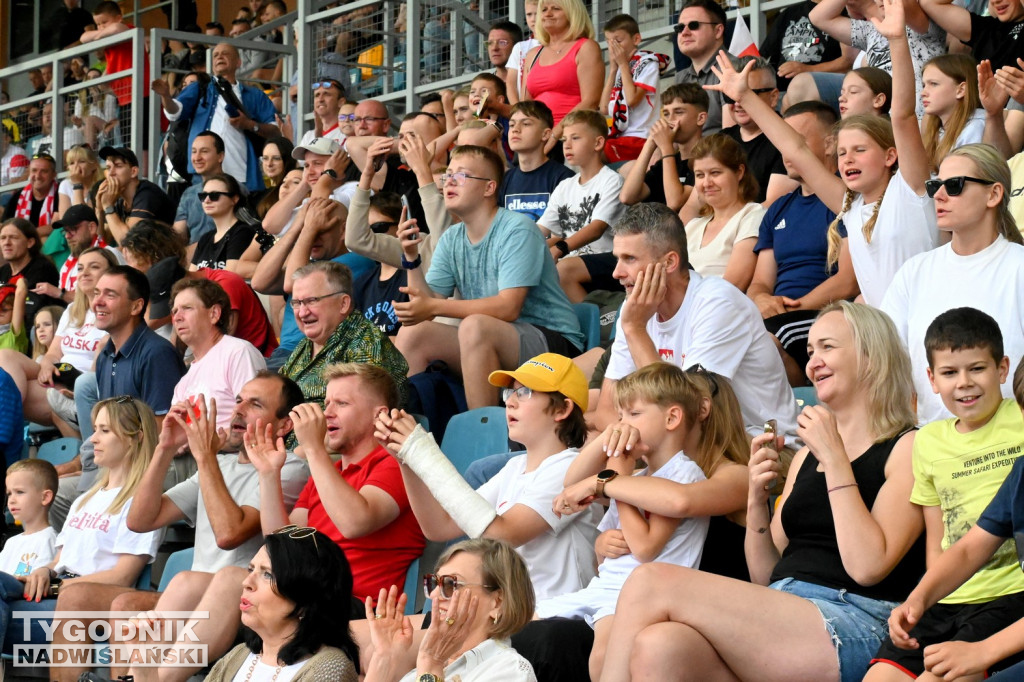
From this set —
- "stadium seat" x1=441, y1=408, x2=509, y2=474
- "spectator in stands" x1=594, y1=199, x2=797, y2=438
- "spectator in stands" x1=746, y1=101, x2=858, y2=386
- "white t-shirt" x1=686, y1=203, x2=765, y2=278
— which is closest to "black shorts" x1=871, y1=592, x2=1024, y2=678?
"spectator in stands" x1=594, y1=199, x2=797, y2=438

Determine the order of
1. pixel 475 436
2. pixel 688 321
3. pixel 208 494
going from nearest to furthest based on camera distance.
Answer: pixel 688 321, pixel 208 494, pixel 475 436

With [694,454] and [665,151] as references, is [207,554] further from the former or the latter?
[665,151]

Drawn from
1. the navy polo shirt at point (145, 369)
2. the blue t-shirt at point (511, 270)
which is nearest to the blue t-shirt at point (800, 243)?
the blue t-shirt at point (511, 270)

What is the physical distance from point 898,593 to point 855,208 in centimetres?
188

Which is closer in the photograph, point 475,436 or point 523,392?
point 523,392

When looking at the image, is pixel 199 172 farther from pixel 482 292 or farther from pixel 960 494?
pixel 960 494

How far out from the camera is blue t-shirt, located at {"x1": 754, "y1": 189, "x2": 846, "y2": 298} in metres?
5.53

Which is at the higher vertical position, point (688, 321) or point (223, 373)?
point (688, 321)

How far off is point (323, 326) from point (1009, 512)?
343 centimetres

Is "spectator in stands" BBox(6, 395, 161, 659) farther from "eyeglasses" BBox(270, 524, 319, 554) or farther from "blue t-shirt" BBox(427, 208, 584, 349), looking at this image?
"eyeglasses" BBox(270, 524, 319, 554)

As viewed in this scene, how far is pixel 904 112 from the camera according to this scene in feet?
14.6

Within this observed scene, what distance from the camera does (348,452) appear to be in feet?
15.9

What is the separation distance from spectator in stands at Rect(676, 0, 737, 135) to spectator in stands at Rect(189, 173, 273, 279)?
2.60m

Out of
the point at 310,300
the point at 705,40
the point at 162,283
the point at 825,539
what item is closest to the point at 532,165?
the point at 705,40
